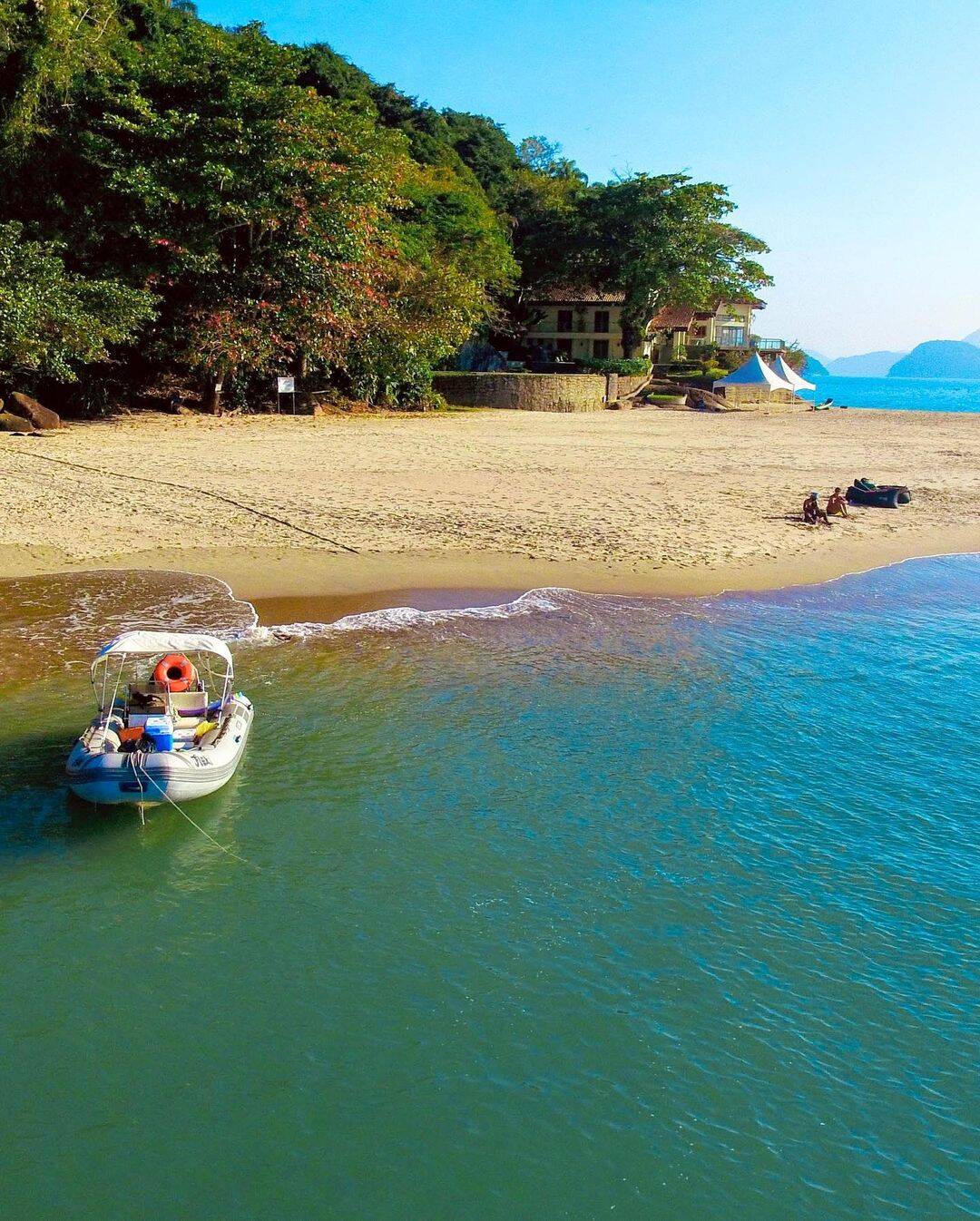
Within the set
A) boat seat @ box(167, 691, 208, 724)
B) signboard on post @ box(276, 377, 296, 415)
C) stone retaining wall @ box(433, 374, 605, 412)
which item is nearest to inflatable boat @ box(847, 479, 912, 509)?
boat seat @ box(167, 691, 208, 724)

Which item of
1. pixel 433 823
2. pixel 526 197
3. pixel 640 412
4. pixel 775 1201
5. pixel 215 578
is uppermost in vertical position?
pixel 526 197

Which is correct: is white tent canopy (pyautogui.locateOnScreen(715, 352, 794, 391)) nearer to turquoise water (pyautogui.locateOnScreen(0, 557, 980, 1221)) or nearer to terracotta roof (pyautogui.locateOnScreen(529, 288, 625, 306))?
terracotta roof (pyautogui.locateOnScreen(529, 288, 625, 306))

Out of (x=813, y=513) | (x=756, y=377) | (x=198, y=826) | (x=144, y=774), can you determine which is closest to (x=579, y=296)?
(x=756, y=377)

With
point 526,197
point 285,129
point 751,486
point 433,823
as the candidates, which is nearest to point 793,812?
point 433,823

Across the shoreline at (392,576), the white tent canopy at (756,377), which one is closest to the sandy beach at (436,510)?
the shoreline at (392,576)

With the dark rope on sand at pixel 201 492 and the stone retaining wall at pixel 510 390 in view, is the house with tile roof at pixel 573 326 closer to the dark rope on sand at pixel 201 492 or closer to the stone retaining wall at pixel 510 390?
the stone retaining wall at pixel 510 390

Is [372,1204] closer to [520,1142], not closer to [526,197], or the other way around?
[520,1142]

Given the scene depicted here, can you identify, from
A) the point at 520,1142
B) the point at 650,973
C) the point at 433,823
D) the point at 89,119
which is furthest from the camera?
the point at 89,119
